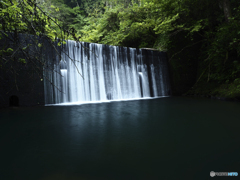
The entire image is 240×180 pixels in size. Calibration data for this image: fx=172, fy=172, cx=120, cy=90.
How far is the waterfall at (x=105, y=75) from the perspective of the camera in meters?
8.07

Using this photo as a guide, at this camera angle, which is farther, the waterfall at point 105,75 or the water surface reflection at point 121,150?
the waterfall at point 105,75

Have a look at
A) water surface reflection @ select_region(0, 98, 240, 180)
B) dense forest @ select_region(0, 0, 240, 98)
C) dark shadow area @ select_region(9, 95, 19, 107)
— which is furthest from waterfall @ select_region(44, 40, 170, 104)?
water surface reflection @ select_region(0, 98, 240, 180)

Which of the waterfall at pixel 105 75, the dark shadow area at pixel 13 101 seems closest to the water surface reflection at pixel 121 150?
the dark shadow area at pixel 13 101

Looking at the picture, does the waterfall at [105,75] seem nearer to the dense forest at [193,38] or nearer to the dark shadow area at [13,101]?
the dark shadow area at [13,101]

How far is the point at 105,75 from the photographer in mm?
9516

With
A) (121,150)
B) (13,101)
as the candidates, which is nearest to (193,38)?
(13,101)

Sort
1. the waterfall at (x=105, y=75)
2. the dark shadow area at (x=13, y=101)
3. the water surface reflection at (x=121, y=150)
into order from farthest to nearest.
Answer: the waterfall at (x=105, y=75)
the dark shadow area at (x=13, y=101)
the water surface reflection at (x=121, y=150)

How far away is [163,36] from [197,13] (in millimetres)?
2485

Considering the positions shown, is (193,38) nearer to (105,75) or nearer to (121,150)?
(105,75)

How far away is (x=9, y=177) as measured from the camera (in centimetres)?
193

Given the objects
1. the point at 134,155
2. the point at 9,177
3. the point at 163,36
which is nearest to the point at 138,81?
the point at 163,36

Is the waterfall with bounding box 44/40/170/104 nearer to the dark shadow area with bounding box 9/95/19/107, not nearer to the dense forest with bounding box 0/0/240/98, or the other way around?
the dark shadow area with bounding box 9/95/19/107

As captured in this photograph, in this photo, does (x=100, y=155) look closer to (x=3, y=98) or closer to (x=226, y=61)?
(x=3, y=98)

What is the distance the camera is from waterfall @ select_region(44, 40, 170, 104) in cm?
807
